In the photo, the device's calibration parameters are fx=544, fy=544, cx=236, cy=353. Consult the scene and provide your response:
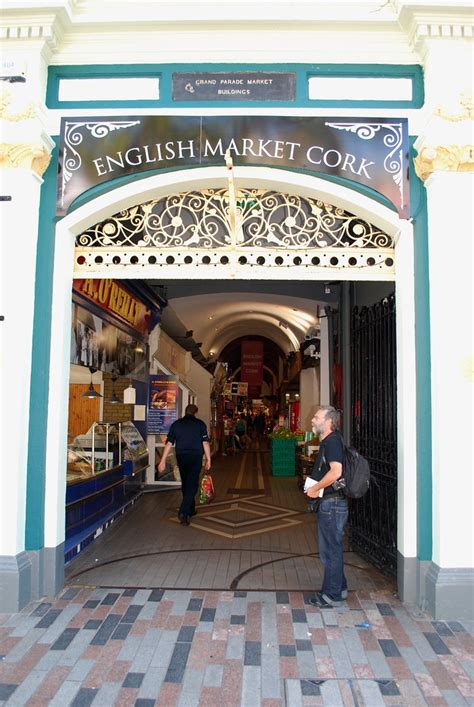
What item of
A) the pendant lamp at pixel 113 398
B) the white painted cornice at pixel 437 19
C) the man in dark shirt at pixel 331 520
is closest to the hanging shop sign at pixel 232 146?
the white painted cornice at pixel 437 19

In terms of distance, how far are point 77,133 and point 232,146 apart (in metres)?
1.34

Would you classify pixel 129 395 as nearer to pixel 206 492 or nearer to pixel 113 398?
pixel 113 398

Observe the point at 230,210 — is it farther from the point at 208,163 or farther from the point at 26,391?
the point at 26,391

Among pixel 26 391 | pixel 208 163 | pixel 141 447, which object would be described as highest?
pixel 208 163

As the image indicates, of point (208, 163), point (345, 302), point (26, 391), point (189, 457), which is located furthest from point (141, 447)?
point (208, 163)

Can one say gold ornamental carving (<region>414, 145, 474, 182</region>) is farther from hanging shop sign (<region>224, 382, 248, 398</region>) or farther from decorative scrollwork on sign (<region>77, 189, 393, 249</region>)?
hanging shop sign (<region>224, 382, 248, 398</region>)

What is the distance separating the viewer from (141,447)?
912 centimetres

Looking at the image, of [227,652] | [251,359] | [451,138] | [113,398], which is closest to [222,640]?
[227,652]

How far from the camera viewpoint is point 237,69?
471 centimetres

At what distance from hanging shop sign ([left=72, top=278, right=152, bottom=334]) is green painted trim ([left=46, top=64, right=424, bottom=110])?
194 cm

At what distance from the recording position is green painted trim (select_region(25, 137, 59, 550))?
4.35 m

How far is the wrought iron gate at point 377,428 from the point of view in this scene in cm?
488

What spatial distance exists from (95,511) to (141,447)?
273 cm

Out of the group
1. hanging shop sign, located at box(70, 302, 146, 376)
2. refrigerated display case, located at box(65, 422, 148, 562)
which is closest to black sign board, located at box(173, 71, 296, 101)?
hanging shop sign, located at box(70, 302, 146, 376)
